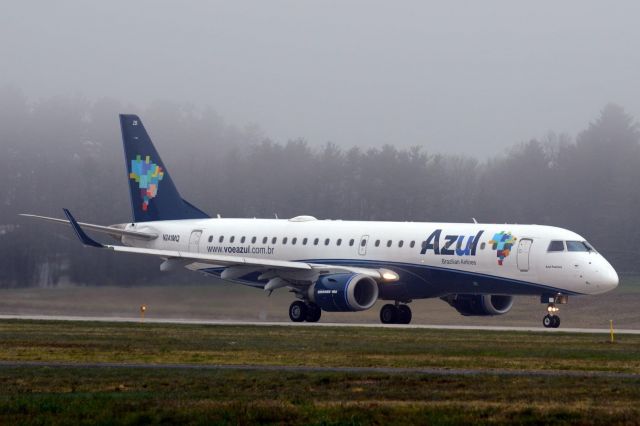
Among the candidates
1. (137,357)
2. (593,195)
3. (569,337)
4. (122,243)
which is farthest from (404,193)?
(137,357)

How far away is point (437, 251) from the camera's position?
4906 cm

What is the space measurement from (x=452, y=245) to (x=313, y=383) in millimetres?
26490

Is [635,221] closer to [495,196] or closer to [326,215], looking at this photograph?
[495,196]

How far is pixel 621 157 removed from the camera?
297 ft

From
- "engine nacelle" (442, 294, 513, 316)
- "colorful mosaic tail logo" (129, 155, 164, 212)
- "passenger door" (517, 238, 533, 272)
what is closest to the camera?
"passenger door" (517, 238, 533, 272)

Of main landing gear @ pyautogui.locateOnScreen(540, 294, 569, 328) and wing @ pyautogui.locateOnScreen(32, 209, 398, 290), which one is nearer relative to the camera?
main landing gear @ pyautogui.locateOnScreen(540, 294, 569, 328)

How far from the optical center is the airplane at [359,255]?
155 ft

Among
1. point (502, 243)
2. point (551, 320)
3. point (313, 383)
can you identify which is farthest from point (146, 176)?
point (313, 383)

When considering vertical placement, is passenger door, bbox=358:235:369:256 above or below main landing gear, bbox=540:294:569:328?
above

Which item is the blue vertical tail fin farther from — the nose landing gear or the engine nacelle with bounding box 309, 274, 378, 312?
the nose landing gear

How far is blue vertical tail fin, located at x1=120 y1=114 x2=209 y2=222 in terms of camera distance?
58719 mm

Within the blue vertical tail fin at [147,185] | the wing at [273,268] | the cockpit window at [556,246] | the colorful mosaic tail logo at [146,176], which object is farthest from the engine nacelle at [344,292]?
the colorful mosaic tail logo at [146,176]

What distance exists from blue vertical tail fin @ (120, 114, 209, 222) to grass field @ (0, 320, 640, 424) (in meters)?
20.7

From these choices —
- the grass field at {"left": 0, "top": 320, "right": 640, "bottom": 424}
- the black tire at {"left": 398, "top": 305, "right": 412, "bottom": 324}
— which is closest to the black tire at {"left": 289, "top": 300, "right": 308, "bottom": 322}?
the black tire at {"left": 398, "top": 305, "right": 412, "bottom": 324}
